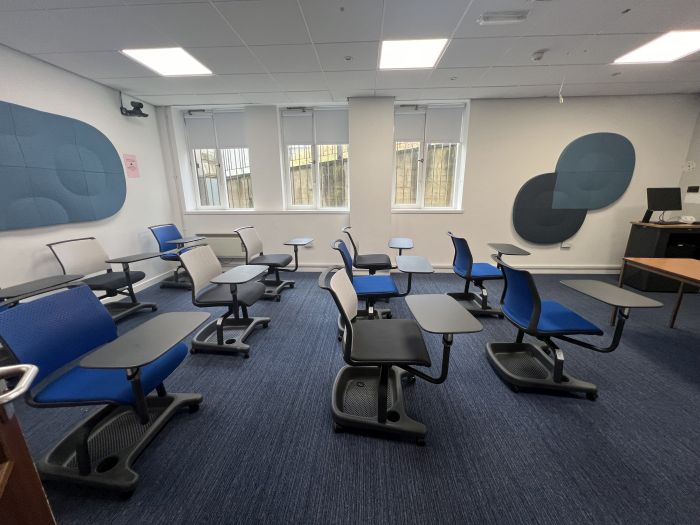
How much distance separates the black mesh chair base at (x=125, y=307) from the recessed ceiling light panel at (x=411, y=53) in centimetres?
401

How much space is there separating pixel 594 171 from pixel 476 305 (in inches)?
125

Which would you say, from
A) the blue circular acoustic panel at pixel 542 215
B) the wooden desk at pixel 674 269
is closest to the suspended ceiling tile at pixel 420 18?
the wooden desk at pixel 674 269

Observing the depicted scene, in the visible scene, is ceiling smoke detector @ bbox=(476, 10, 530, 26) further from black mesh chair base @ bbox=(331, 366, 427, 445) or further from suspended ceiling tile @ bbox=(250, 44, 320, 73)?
black mesh chair base @ bbox=(331, 366, 427, 445)

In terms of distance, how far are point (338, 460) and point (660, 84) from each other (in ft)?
19.1

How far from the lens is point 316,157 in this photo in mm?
4711

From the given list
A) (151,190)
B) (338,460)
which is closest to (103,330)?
(338,460)

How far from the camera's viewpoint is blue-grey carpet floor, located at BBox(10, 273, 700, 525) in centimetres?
127

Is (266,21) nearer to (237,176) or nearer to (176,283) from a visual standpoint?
(237,176)

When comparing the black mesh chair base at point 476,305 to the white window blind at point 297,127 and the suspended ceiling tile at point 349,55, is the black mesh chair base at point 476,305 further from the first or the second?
the white window blind at point 297,127

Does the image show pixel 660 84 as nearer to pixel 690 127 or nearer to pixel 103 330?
pixel 690 127

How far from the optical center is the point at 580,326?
1843mm

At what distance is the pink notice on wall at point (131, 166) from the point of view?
3.85 metres

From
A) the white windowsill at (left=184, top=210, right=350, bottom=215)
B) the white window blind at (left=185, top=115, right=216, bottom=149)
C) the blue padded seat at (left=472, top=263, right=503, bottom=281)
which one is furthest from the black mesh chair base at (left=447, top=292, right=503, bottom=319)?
the white window blind at (left=185, top=115, right=216, bottom=149)

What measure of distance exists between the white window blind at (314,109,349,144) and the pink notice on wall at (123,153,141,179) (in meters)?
2.81
